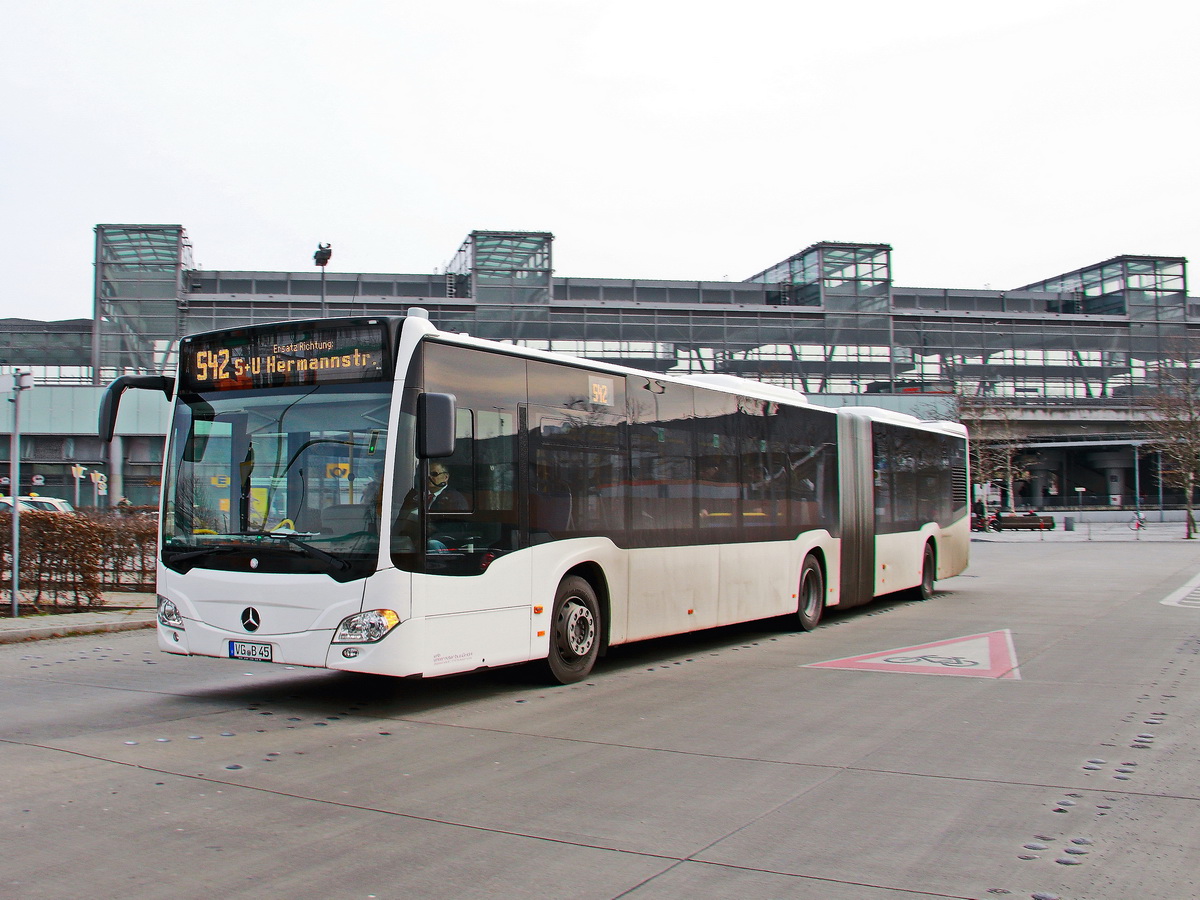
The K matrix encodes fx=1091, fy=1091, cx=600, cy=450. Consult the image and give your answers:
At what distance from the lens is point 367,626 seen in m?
8.04

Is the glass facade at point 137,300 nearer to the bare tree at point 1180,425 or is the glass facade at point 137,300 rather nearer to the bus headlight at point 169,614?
the bus headlight at point 169,614

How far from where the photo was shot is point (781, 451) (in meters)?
14.3

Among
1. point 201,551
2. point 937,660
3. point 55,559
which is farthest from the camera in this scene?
point 55,559

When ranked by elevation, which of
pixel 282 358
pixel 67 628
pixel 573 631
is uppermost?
pixel 282 358

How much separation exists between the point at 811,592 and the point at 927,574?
18.2ft

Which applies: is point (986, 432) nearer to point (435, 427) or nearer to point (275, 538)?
point (435, 427)

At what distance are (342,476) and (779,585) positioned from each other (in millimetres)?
7243

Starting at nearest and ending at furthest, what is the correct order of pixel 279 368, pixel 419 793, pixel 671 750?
1. pixel 419 793
2. pixel 671 750
3. pixel 279 368

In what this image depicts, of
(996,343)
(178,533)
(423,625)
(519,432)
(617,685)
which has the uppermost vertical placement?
(996,343)

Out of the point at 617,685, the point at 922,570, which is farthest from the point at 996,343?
the point at 617,685

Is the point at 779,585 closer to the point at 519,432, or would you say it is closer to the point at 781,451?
the point at 781,451

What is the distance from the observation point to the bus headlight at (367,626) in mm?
8016

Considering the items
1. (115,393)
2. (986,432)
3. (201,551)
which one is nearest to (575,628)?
(201,551)

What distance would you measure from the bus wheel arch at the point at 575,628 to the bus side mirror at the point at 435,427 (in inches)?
87.6
